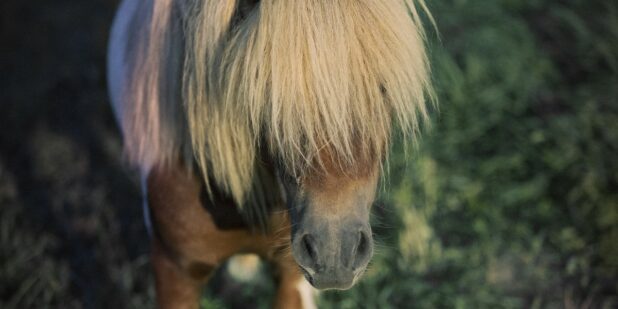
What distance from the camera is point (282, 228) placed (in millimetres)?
1897

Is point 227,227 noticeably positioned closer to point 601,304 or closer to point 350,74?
point 350,74

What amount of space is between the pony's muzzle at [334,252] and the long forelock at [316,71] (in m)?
0.14

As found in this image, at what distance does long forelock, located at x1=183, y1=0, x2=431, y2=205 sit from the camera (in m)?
1.54

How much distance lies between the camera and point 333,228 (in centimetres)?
156

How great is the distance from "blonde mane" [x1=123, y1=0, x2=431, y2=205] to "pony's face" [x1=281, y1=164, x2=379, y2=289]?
0.13ft

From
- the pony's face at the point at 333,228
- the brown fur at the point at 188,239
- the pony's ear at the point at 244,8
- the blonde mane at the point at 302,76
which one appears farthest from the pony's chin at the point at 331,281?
the pony's ear at the point at 244,8

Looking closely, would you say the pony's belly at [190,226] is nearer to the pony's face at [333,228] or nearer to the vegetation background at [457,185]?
the pony's face at [333,228]

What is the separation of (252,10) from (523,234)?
1.88 meters

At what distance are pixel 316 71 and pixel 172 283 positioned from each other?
0.92m

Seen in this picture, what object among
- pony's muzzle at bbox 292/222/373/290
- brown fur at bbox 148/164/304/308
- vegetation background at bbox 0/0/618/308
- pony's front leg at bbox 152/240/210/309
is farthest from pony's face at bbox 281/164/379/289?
vegetation background at bbox 0/0/618/308

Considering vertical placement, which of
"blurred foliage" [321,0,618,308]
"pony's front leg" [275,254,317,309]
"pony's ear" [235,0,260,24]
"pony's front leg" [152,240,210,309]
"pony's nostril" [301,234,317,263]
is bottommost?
"blurred foliage" [321,0,618,308]

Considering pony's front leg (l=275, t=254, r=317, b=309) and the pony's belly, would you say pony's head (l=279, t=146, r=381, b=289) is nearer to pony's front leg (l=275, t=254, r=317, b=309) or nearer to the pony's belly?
the pony's belly

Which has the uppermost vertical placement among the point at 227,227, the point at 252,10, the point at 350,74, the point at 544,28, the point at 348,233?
the point at 252,10

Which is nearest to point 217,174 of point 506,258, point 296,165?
point 296,165
